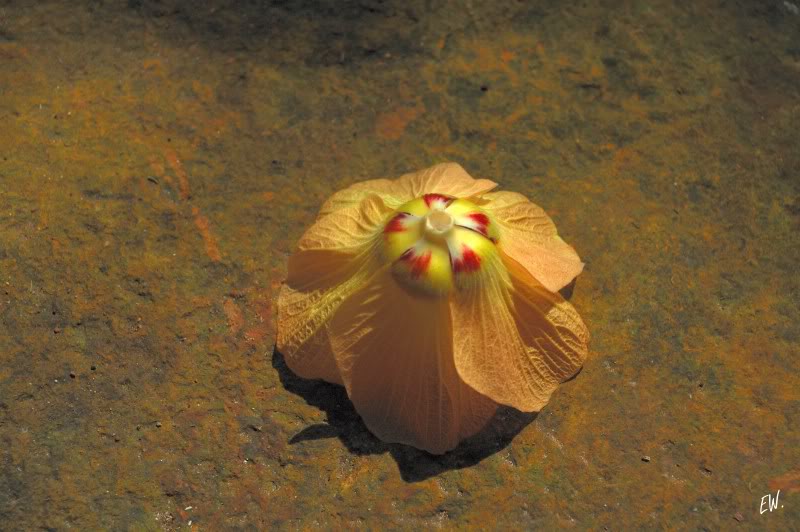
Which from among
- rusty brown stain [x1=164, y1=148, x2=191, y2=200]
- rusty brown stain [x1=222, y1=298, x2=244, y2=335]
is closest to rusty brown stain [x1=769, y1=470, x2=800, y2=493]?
rusty brown stain [x1=222, y1=298, x2=244, y2=335]

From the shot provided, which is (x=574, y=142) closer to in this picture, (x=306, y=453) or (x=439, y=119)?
(x=439, y=119)

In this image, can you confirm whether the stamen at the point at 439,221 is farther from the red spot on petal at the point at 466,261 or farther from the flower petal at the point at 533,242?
the flower petal at the point at 533,242

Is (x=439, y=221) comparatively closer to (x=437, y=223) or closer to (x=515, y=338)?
(x=437, y=223)

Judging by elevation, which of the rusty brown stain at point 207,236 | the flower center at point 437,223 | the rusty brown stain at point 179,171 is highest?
the flower center at point 437,223

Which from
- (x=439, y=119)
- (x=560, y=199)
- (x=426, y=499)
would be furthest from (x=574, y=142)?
(x=426, y=499)

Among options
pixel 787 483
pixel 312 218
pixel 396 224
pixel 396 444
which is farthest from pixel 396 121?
pixel 787 483

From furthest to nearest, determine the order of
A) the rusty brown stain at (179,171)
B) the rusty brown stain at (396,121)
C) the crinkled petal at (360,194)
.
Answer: the rusty brown stain at (396,121) → the rusty brown stain at (179,171) → the crinkled petal at (360,194)

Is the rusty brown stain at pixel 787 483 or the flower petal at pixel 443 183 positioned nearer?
the rusty brown stain at pixel 787 483

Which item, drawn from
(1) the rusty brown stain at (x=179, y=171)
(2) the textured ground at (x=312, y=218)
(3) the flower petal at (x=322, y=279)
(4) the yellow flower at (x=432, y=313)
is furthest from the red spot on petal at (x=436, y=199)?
(1) the rusty brown stain at (x=179, y=171)
